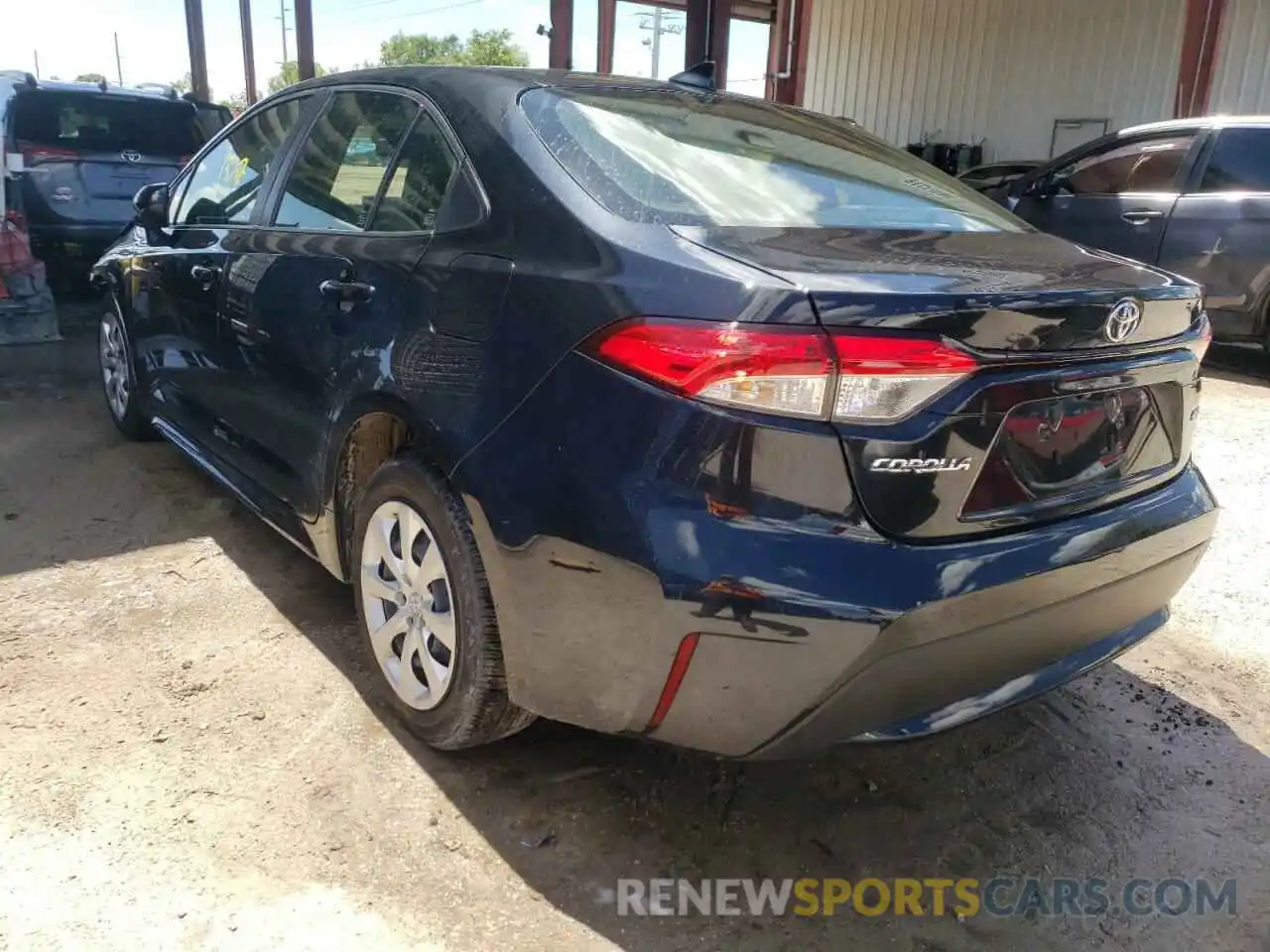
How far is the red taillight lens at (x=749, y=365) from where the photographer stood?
66.6 inches

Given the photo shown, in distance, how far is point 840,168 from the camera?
255 cm

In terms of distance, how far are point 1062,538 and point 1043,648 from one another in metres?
0.25

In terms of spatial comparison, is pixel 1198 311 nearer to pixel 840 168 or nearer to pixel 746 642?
pixel 840 168

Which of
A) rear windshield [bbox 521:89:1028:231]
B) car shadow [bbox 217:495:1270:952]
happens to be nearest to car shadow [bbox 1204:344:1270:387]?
car shadow [bbox 217:495:1270:952]

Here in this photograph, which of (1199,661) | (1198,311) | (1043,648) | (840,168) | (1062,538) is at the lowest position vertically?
(1199,661)

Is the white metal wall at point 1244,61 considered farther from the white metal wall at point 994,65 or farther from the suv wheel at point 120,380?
the suv wheel at point 120,380

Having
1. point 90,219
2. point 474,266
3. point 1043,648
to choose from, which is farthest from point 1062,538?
point 90,219

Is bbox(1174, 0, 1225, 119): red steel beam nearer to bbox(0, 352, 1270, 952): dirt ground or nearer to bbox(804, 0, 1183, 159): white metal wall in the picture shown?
bbox(804, 0, 1183, 159): white metal wall

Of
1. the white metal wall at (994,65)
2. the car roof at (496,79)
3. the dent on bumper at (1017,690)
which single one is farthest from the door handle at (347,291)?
the white metal wall at (994,65)

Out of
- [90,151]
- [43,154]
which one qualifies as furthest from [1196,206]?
[43,154]

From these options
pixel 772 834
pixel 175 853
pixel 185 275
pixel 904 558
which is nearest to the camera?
pixel 904 558

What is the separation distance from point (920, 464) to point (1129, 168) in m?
6.56

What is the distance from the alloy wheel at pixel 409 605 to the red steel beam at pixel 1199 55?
9.54 m

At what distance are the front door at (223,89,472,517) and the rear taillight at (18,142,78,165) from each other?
5139 millimetres
